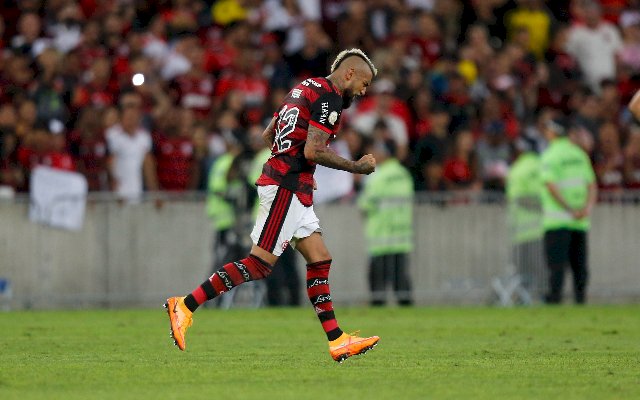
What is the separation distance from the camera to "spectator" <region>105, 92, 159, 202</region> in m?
20.8

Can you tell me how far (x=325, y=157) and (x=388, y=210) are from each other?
391 inches

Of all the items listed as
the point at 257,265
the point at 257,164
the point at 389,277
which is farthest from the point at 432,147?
the point at 257,265

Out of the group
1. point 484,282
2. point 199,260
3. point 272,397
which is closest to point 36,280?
point 199,260

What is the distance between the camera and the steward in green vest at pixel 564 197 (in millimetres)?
19719

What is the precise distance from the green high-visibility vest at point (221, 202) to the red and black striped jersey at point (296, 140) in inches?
364

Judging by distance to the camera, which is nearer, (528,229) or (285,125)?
(285,125)

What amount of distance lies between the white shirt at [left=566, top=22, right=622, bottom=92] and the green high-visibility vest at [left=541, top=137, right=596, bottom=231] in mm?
6560

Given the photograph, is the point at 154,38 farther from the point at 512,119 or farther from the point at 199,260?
the point at 512,119

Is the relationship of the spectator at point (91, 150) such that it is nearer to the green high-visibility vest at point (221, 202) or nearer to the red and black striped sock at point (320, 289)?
the green high-visibility vest at point (221, 202)

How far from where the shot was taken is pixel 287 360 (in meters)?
11.1

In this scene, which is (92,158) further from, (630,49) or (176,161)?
(630,49)

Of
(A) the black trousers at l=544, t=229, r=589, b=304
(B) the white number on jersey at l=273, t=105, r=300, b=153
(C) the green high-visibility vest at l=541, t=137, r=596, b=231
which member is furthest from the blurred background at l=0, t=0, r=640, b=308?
(B) the white number on jersey at l=273, t=105, r=300, b=153

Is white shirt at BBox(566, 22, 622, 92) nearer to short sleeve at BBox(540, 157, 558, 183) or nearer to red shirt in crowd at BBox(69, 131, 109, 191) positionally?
short sleeve at BBox(540, 157, 558, 183)

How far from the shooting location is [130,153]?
68.5 feet
